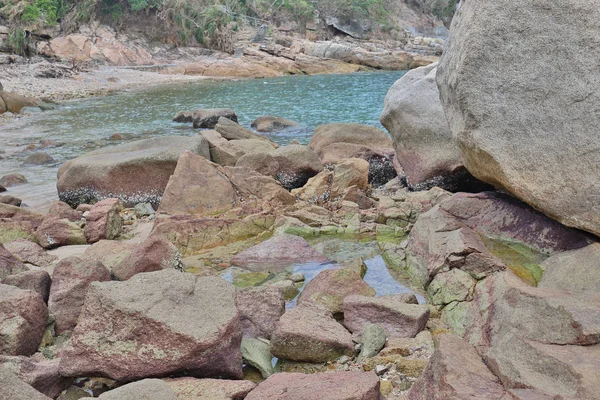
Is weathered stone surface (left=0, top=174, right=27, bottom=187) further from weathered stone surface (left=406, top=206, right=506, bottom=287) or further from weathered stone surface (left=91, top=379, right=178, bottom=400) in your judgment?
weathered stone surface (left=91, top=379, right=178, bottom=400)

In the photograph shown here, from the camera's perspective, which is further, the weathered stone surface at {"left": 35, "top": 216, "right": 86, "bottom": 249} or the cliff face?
the cliff face

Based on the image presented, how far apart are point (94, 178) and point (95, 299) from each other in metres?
6.63

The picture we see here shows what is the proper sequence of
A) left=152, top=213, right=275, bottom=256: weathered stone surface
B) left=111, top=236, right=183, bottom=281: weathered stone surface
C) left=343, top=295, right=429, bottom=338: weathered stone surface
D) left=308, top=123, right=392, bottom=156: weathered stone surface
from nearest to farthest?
left=343, top=295, right=429, bottom=338: weathered stone surface < left=111, top=236, right=183, bottom=281: weathered stone surface < left=152, top=213, right=275, bottom=256: weathered stone surface < left=308, top=123, right=392, bottom=156: weathered stone surface

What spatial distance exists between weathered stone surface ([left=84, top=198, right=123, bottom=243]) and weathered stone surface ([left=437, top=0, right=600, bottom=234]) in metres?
4.75

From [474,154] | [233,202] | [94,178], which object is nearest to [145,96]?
[94,178]

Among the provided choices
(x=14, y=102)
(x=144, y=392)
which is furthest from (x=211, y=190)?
(x=14, y=102)

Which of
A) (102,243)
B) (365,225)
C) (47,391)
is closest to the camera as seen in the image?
(47,391)

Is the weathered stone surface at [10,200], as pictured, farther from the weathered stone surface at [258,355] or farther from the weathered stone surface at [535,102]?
the weathered stone surface at [535,102]

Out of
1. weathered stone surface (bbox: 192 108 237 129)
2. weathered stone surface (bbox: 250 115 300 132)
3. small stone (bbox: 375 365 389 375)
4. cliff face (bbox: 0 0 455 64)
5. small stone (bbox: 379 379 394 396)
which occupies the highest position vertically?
small stone (bbox: 379 379 394 396)

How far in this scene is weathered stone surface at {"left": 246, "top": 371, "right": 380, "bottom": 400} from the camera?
11.4 ft

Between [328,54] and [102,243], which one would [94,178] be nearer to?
[102,243]

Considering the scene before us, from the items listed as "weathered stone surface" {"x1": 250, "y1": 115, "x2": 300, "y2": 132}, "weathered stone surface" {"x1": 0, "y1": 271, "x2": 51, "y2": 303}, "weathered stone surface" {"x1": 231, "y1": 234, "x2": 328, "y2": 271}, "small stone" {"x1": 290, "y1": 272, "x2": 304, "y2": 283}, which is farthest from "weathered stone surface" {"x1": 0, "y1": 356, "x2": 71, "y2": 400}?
"weathered stone surface" {"x1": 250, "y1": 115, "x2": 300, "y2": 132}

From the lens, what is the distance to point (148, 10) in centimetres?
5438

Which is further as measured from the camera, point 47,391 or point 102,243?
point 102,243
